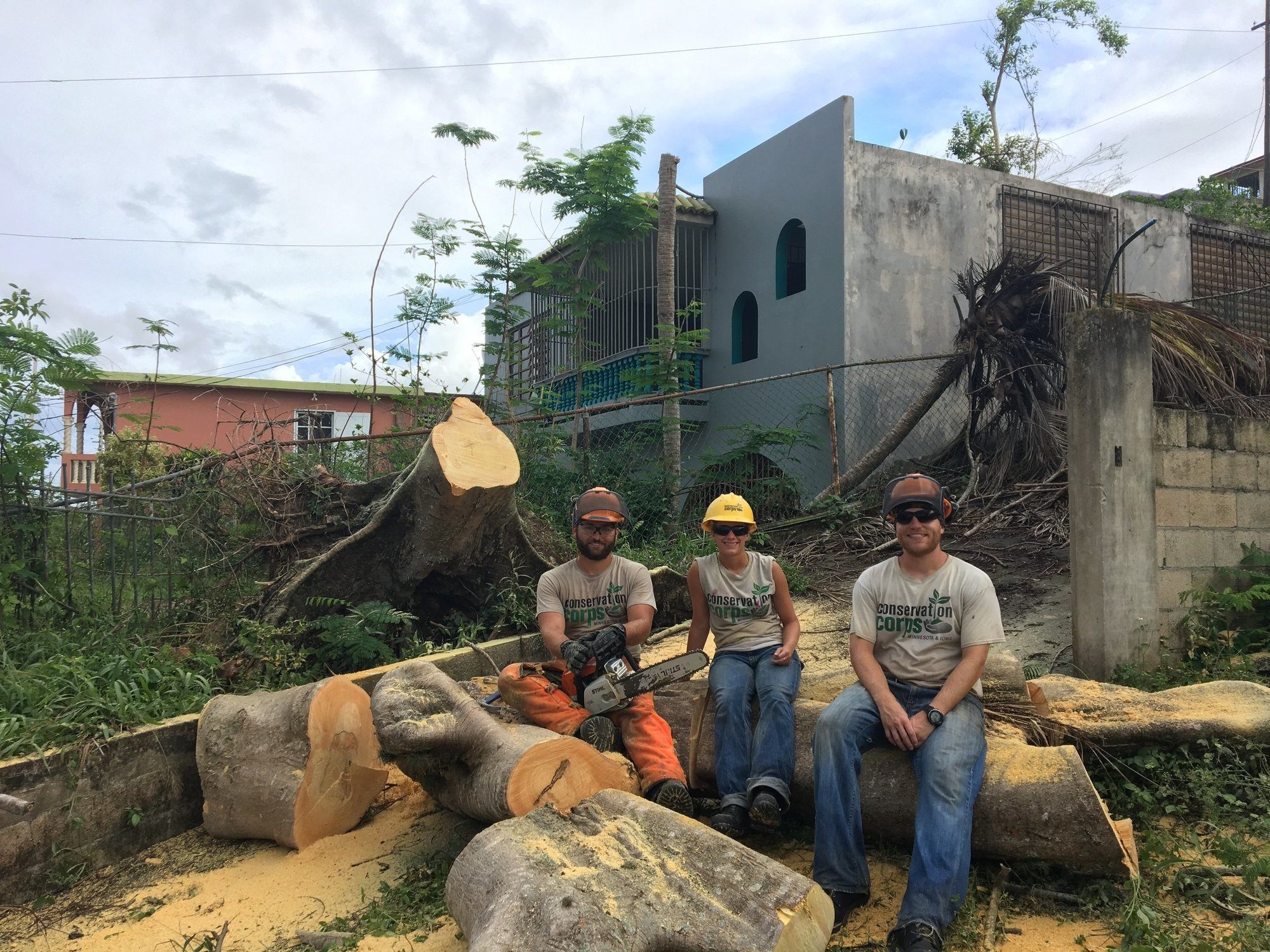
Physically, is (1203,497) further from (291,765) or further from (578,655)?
(291,765)

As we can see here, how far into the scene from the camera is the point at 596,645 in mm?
3920

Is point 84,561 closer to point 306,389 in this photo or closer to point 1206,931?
point 1206,931

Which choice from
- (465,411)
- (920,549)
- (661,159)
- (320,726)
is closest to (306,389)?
(661,159)

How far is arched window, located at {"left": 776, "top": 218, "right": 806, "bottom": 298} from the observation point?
11531 mm

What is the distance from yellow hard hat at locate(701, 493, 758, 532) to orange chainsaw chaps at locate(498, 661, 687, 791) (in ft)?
2.85

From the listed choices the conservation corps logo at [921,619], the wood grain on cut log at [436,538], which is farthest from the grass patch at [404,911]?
the wood grain on cut log at [436,538]

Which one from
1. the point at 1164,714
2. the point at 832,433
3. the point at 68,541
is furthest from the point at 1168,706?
the point at 68,541

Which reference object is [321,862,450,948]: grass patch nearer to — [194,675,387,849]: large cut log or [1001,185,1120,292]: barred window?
[194,675,387,849]: large cut log

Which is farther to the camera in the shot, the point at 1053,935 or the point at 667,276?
the point at 667,276

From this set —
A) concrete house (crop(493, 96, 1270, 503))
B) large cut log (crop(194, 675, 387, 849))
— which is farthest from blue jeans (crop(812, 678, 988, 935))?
concrete house (crop(493, 96, 1270, 503))

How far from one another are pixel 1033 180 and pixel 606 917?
38.5ft

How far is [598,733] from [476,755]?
54cm

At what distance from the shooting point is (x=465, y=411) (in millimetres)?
5551

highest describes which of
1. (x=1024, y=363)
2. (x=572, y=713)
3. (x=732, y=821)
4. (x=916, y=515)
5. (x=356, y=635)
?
(x=1024, y=363)
